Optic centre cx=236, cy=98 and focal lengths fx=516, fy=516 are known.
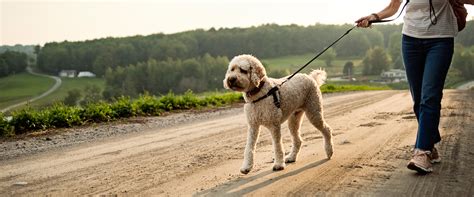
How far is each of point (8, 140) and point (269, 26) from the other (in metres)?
73.9

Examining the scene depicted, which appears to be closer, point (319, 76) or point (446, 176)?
point (446, 176)

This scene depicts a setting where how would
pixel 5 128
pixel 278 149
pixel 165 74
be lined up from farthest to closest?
pixel 165 74, pixel 5 128, pixel 278 149

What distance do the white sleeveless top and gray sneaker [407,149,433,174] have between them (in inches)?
52.8

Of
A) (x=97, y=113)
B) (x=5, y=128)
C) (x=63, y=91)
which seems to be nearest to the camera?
(x=5, y=128)

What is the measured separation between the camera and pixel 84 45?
54469mm

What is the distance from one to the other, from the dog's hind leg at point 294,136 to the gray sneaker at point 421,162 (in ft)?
5.36

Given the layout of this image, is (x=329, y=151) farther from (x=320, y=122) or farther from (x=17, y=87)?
(x=17, y=87)

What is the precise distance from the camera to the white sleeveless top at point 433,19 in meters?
5.87

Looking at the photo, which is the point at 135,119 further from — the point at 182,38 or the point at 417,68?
the point at 182,38

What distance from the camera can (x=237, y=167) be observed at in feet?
21.9

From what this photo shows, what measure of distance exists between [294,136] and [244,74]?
1.43 metres

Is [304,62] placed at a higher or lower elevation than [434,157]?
lower

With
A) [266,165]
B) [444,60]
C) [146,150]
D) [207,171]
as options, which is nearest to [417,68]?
[444,60]

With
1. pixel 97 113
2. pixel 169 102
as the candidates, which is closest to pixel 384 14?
pixel 97 113
